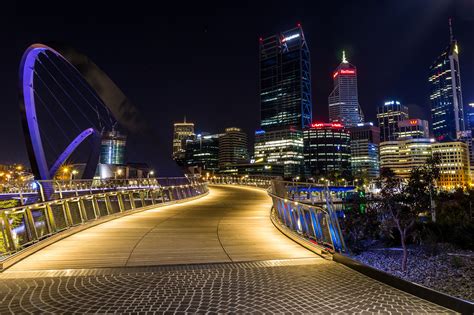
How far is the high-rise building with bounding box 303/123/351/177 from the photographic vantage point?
6668 inches

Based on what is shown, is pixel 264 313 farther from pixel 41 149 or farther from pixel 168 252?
pixel 41 149

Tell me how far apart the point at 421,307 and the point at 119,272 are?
4603 millimetres

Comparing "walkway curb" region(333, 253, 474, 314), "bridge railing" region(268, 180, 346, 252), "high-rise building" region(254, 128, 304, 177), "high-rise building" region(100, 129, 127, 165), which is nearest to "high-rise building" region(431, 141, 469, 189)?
"high-rise building" region(254, 128, 304, 177)

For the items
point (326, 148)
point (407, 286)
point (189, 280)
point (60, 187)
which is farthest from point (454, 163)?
point (189, 280)

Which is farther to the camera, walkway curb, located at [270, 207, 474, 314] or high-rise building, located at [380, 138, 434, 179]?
high-rise building, located at [380, 138, 434, 179]

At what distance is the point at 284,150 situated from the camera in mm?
178375

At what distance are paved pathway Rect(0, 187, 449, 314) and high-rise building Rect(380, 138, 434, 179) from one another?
150 metres

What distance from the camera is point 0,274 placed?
21.0ft

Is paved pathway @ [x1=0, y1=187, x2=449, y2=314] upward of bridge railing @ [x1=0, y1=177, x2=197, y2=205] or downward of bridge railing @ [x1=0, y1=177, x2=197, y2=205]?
downward

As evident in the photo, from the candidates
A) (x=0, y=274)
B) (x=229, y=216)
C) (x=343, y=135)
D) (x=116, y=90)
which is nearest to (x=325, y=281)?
(x=0, y=274)

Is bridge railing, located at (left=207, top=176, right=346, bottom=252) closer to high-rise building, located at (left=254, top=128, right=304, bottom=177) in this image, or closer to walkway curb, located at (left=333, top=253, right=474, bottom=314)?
walkway curb, located at (left=333, top=253, right=474, bottom=314)

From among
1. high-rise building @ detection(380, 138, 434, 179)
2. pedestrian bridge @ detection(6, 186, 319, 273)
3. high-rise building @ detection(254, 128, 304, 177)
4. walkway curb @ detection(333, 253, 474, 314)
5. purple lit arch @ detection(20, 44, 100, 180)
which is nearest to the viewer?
walkway curb @ detection(333, 253, 474, 314)

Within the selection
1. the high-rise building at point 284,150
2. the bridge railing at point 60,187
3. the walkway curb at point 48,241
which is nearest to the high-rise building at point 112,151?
the high-rise building at point 284,150

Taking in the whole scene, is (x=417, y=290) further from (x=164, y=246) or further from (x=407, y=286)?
(x=164, y=246)
